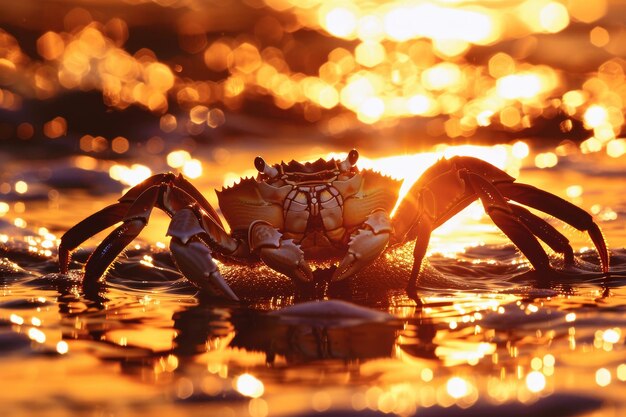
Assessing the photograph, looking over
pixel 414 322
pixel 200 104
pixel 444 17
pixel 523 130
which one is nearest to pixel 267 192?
pixel 414 322

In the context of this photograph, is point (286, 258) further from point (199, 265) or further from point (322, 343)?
point (322, 343)

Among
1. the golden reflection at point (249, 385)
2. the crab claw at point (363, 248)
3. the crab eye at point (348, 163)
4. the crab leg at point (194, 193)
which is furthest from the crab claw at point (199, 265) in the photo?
the golden reflection at point (249, 385)

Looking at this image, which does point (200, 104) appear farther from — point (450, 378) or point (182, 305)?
point (450, 378)

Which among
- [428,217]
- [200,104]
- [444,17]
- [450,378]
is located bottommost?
[450,378]

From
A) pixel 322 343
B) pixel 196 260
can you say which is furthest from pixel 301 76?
pixel 322 343

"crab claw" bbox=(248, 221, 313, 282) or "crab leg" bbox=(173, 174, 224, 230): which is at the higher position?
"crab leg" bbox=(173, 174, 224, 230)

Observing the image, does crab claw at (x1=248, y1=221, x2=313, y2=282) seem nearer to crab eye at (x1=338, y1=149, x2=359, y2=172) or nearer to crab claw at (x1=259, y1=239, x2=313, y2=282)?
crab claw at (x1=259, y1=239, x2=313, y2=282)

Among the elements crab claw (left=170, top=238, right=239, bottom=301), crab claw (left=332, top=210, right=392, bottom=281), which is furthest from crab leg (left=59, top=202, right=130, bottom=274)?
crab claw (left=332, top=210, right=392, bottom=281)
